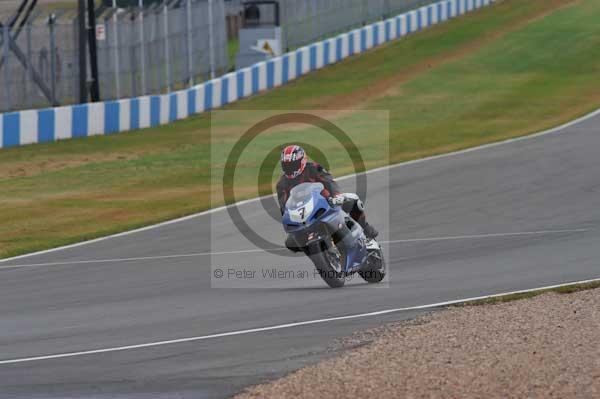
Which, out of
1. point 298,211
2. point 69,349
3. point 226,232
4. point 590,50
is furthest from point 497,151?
point 590,50

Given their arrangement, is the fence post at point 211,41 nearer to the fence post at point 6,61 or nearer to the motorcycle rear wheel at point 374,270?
the fence post at point 6,61

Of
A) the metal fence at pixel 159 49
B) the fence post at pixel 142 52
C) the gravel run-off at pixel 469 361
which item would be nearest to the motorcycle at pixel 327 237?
the gravel run-off at pixel 469 361

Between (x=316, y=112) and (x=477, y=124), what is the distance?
5.55m

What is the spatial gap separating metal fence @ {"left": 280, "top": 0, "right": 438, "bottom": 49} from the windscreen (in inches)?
1206

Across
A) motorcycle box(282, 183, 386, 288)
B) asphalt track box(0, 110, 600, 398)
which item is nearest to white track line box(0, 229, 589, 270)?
asphalt track box(0, 110, 600, 398)

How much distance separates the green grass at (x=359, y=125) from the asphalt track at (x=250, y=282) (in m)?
2.24

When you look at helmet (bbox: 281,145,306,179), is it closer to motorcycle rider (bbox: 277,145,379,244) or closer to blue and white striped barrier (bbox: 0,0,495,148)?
motorcycle rider (bbox: 277,145,379,244)

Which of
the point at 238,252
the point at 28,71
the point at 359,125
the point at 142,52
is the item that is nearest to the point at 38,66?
the point at 28,71

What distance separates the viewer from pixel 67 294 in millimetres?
13570

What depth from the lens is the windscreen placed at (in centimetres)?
1252

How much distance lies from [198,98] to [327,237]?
22095 millimetres

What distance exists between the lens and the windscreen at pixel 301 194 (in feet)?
41.1

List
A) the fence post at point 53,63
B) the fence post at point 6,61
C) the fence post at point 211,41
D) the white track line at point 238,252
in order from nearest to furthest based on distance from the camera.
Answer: the white track line at point 238,252, the fence post at point 6,61, the fence post at point 53,63, the fence post at point 211,41

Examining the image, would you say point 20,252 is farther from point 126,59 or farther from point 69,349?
point 126,59
